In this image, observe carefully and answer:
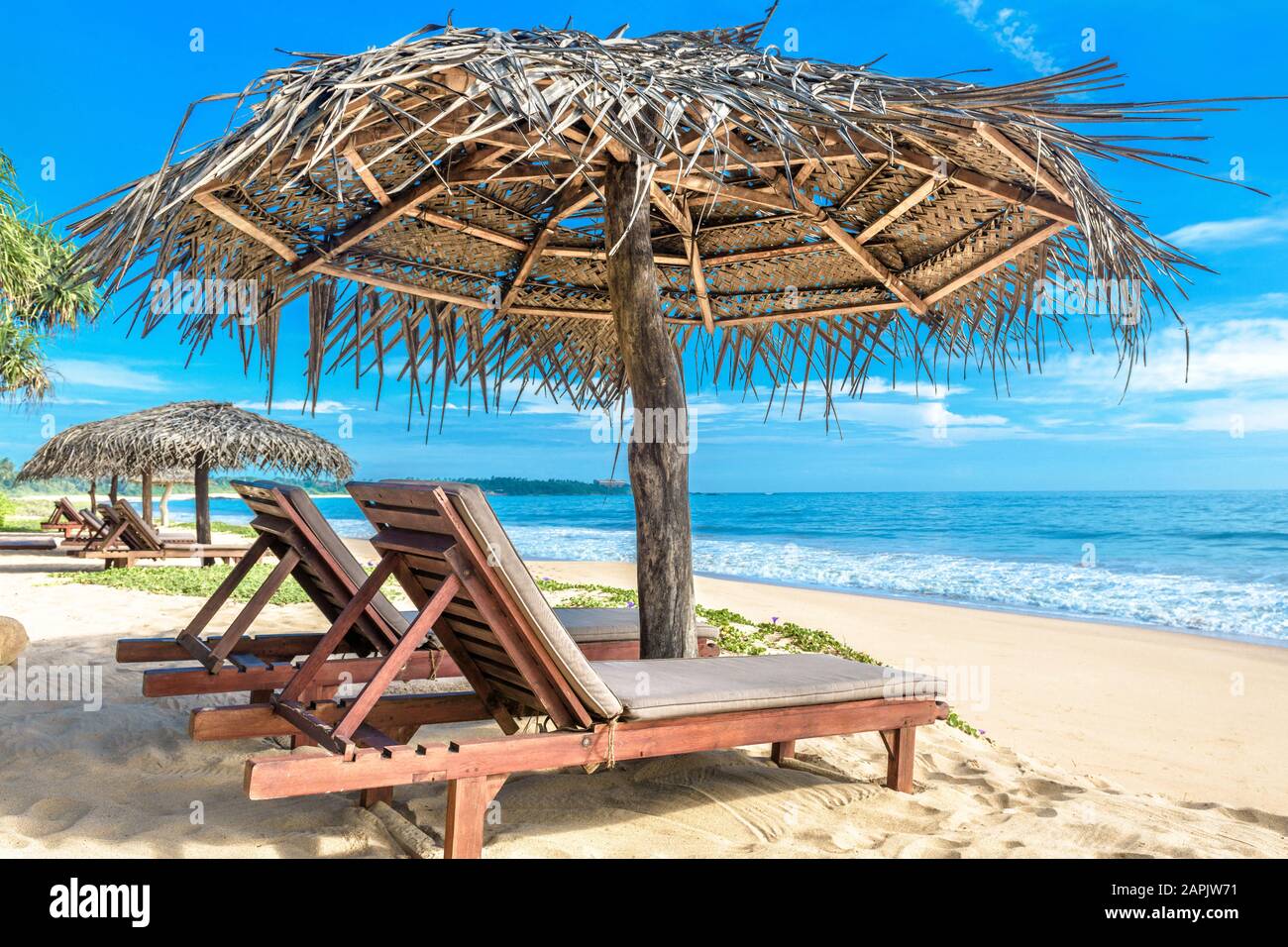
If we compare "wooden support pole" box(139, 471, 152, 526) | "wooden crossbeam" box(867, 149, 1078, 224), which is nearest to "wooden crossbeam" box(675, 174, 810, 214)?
"wooden crossbeam" box(867, 149, 1078, 224)

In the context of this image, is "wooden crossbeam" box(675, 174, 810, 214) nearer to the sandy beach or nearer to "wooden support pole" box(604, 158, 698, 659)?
"wooden support pole" box(604, 158, 698, 659)

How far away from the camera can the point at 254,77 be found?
8.91ft

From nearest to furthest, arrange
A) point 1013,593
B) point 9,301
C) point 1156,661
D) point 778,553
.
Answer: point 1156,661
point 9,301
point 1013,593
point 778,553

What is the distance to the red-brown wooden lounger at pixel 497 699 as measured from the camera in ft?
6.98

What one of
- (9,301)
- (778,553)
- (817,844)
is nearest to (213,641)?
(817,844)

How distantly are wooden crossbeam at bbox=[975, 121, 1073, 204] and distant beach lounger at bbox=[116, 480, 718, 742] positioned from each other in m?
2.55

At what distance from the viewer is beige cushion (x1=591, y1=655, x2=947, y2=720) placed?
2.44m

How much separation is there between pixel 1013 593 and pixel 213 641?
13207 mm

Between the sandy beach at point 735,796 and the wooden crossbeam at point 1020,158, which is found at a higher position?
the wooden crossbeam at point 1020,158

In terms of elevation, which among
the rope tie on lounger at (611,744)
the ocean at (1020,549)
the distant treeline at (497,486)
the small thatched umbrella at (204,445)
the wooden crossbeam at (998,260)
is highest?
the wooden crossbeam at (998,260)

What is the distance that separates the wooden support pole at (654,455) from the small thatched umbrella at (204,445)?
9.24m

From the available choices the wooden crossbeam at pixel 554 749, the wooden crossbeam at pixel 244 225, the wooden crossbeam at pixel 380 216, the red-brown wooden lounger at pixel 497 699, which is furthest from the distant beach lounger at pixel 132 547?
the wooden crossbeam at pixel 554 749

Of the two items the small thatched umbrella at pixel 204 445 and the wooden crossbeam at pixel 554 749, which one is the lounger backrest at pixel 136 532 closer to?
the small thatched umbrella at pixel 204 445
